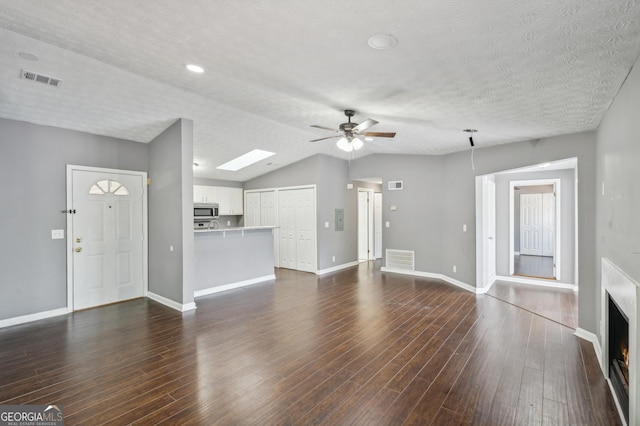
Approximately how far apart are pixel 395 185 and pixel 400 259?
1729 mm

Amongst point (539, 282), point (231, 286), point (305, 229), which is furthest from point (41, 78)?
point (539, 282)

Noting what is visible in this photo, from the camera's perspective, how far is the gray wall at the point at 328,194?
7.24 meters

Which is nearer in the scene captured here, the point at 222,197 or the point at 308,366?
the point at 308,366

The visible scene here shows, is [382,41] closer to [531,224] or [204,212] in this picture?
[204,212]

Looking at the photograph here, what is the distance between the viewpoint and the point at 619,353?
103 inches

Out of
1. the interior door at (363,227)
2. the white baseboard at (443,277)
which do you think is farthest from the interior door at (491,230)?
the interior door at (363,227)

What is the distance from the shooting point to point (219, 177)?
792 centimetres

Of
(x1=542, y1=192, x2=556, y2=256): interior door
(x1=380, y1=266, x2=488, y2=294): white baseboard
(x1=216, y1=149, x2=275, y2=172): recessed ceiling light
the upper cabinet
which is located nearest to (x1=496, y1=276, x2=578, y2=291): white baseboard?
(x1=380, y1=266, x2=488, y2=294): white baseboard

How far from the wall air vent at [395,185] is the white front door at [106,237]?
16.8ft

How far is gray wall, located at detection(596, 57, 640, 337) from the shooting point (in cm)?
198

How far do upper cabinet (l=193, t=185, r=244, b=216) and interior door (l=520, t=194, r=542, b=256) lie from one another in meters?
8.75

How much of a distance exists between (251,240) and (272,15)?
4.73 meters

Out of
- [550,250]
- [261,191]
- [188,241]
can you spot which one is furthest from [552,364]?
[550,250]

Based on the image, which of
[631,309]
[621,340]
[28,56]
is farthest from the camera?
[28,56]
